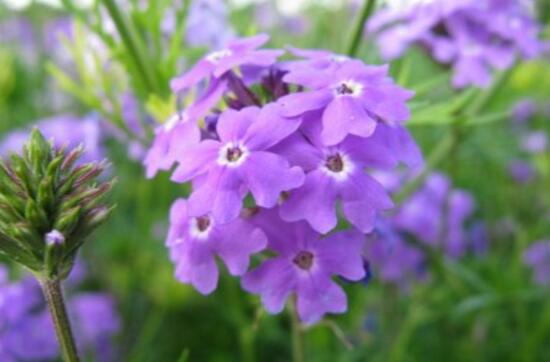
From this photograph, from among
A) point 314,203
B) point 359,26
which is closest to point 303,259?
point 314,203

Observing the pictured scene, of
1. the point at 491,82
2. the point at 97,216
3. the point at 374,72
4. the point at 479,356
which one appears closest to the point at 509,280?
the point at 479,356

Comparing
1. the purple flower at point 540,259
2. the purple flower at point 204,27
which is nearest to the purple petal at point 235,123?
the purple flower at point 204,27

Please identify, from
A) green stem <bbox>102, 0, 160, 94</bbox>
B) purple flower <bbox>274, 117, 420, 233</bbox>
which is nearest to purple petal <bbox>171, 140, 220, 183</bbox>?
purple flower <bbox>274, 117, 420, 233</bbox>

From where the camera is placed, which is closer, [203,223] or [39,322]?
[203,223]

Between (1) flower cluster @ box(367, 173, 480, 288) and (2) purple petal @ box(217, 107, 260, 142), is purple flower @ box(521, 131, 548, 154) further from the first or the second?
(2) purple petal @ box(217, 107, 260, 142)

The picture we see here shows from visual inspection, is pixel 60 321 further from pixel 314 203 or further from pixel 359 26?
pixel 359 26
